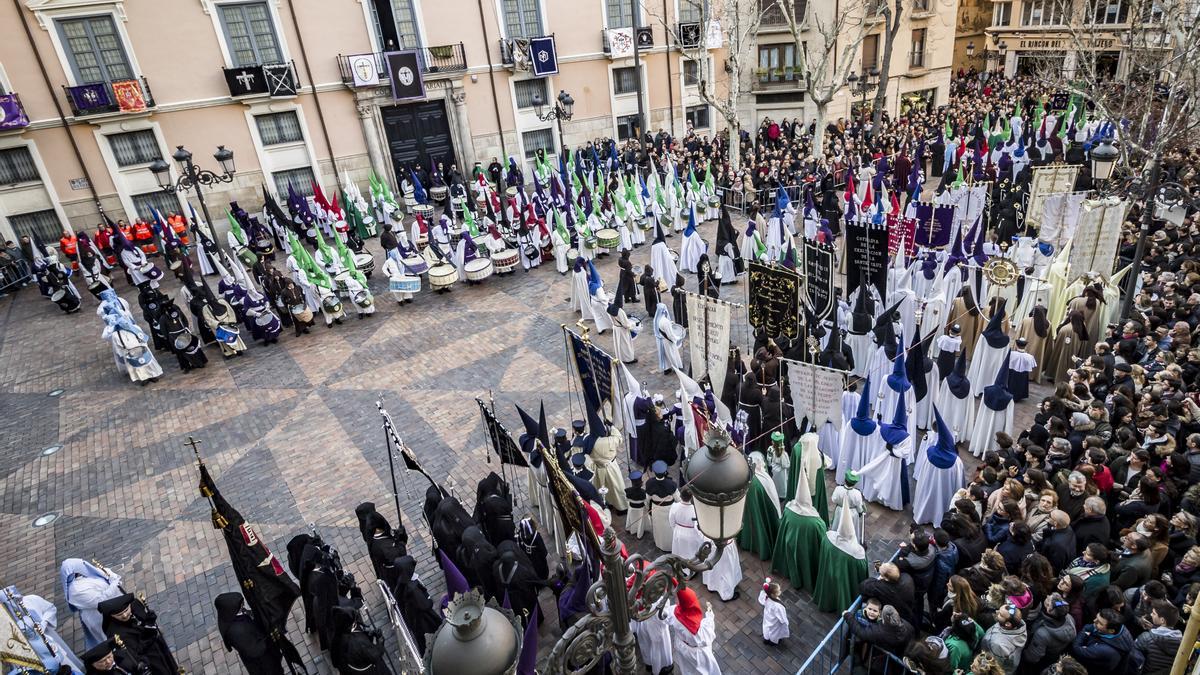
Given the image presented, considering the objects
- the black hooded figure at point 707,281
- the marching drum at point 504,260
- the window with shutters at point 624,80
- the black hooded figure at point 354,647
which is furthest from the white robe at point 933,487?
the window with shutters at point 624,80

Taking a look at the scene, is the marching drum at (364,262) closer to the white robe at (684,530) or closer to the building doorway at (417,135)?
the building doorway at (417,135)

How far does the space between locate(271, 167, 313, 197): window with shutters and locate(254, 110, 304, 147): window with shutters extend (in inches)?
41.4

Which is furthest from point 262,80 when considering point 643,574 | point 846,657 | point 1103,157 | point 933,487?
point 643,574

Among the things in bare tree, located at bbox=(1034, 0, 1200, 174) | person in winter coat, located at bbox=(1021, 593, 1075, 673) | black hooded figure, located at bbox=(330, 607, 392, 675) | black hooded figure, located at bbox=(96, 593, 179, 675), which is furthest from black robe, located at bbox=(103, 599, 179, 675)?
bare tree, located at bbox=(1034, 0, 1200, 174)

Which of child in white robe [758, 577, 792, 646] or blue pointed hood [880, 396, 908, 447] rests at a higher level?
blue pointed hood [880, 396, 908, 447]

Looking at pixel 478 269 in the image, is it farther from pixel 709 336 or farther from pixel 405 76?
pixel 405 76

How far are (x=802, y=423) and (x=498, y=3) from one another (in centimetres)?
2349

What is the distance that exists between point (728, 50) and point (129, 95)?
A: 24.2 metres

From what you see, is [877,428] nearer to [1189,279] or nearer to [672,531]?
[672,531]

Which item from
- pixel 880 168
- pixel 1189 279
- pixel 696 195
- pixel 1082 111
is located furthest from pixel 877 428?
pixel 1082 111

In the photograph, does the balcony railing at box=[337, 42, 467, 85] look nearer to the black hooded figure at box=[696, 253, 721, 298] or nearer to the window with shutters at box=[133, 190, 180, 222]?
the window with shutters at box=[133, 190, 180, 222]

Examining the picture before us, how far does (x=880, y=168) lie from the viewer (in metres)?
20.4

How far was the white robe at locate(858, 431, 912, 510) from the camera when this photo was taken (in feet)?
26.3

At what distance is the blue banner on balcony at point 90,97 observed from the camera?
20.5 m
